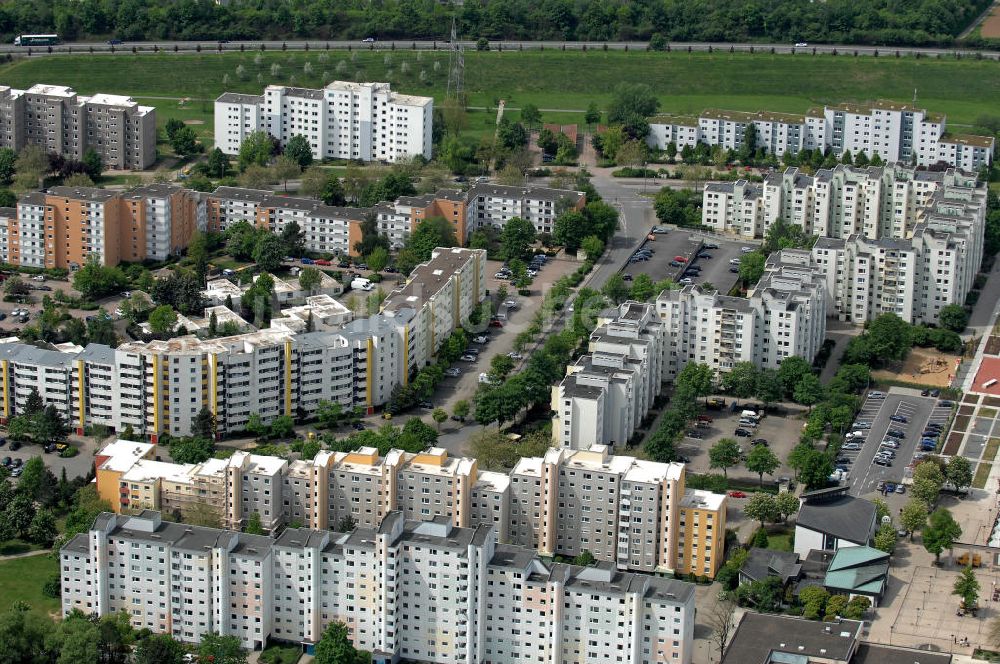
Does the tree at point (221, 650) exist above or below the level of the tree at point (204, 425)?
below

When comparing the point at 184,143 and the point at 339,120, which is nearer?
the point at 184,143

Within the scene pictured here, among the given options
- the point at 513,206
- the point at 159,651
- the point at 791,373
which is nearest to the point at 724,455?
the point at 791,373

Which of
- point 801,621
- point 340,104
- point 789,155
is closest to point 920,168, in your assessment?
point 789,155

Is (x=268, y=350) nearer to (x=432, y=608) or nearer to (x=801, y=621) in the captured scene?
(x=432, y=608)

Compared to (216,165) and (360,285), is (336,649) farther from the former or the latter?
(216,165)

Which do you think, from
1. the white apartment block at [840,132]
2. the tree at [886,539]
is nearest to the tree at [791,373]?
the tree at [886,539]

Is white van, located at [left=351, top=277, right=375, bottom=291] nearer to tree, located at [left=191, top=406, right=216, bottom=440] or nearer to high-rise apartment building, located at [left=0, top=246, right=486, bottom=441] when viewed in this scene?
high-rise apartment building, located at [left=0, top=246, right=486, bottom=441]

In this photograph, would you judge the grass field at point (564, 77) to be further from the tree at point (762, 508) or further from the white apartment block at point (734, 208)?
the tree at point (762, 508)

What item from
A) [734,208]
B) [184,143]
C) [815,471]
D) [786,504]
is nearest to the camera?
[786,504]
